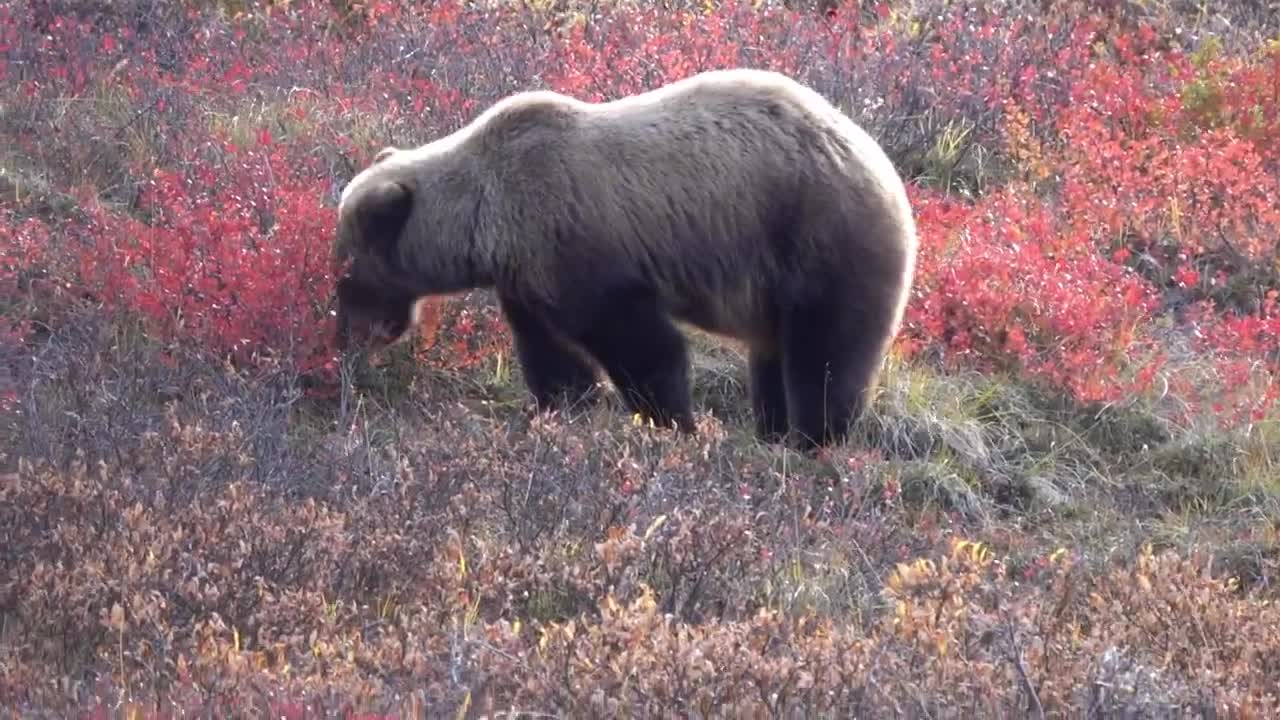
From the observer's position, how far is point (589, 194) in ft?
22.9

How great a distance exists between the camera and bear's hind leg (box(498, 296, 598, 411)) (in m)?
7.18

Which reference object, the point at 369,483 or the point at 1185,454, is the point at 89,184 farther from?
the point at 1185,454

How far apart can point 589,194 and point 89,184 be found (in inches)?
125

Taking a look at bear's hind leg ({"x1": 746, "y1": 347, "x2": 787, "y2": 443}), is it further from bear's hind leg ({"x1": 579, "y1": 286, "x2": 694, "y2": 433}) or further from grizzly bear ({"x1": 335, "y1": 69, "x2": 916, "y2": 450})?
bear's hind leg ({"x1": 579, "y1": 286, "x2": 694, "y2": 433})

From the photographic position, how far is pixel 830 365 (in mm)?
7066

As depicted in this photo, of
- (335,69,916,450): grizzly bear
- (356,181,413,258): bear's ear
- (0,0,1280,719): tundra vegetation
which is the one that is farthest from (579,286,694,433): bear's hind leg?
(356,181,413,258): bear's ear

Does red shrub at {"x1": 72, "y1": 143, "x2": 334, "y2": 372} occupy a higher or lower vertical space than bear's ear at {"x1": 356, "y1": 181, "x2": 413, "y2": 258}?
lower

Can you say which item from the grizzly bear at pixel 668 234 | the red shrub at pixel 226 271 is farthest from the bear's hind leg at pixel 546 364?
the red shrub at pixel 226 271

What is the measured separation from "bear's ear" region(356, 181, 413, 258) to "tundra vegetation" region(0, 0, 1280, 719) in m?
0.33

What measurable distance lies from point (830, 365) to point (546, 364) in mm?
1065

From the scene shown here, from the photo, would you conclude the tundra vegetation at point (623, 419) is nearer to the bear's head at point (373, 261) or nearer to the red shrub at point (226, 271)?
the red shrub at point (226, 271)

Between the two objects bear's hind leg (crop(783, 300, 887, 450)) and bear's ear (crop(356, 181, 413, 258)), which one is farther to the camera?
bear's ear (crop(356, 181, 413, 258))

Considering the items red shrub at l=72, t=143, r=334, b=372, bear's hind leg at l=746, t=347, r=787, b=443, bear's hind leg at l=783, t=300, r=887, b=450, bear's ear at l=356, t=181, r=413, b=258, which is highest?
bear's ear at l=356, t=181, r=413, b=258

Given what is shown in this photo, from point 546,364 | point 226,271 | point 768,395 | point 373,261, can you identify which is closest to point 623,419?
point 546,364
